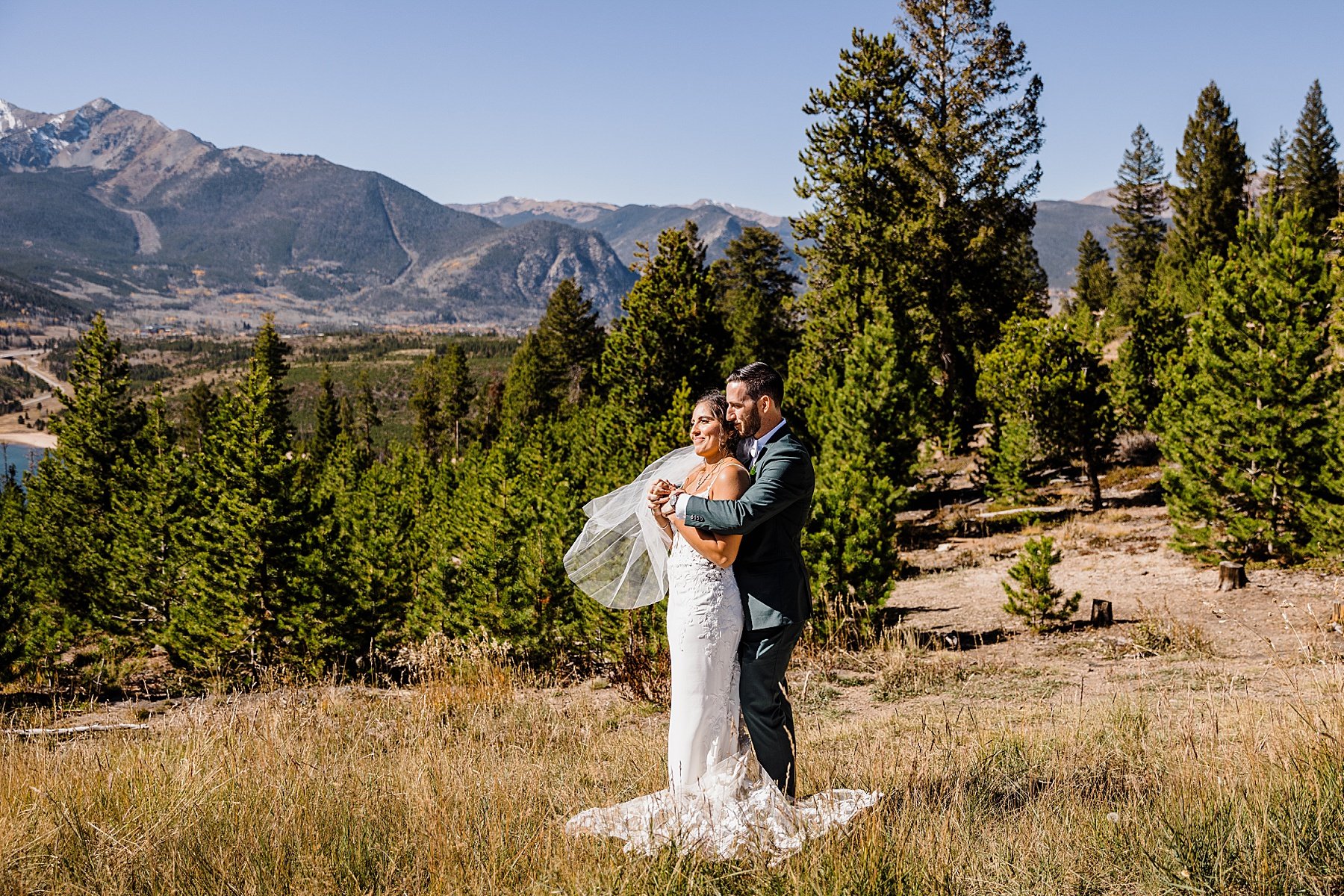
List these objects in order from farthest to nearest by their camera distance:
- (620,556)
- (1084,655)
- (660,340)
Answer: (660,340) < (1084,655) < (620,556)

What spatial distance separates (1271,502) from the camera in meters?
14.3

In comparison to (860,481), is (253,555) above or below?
below

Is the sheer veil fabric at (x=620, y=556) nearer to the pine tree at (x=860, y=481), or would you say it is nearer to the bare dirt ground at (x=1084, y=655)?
the bare dirt ground at (x=1084, y=655)

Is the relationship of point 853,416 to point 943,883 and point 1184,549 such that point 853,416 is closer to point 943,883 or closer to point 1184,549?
point 1184,549

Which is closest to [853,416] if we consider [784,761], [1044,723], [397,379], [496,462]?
[496,462]

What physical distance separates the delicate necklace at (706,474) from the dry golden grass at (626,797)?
1.58 metres

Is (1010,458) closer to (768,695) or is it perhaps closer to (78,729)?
(768,695)

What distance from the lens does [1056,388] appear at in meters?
21.7

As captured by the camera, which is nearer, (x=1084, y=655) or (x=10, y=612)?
(x=1084, y=655)

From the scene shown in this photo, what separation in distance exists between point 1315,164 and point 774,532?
235 ft

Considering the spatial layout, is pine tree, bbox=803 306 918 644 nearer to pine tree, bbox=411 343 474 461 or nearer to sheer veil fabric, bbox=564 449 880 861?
sheer veil fabric, bbox=564 449 880 861

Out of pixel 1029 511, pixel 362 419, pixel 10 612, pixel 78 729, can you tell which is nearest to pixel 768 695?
pixel 78 729

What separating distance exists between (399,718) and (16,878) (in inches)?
152

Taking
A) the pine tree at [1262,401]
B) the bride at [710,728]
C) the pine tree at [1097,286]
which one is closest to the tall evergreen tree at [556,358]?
the pine tree at [1097,286]
